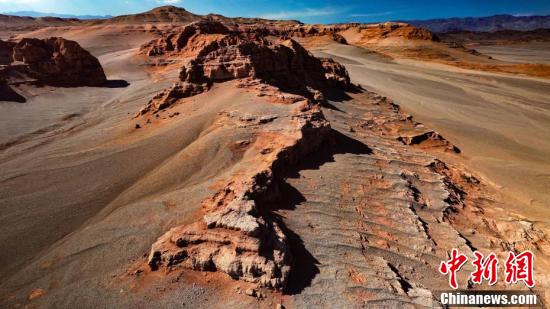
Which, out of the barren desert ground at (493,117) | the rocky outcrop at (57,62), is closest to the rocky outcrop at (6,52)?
the rocky outcrop at (57,62)

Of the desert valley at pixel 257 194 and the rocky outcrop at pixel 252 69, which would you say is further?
the rocky outcrop at pixel 252 69

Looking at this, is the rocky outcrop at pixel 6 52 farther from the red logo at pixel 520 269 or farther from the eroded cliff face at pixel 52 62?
the red logo at pixel 520 269

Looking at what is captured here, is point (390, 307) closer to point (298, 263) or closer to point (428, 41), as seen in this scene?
point (298, 263)

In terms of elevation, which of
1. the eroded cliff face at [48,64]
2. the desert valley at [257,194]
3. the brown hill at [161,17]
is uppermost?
Answer: the brown hill at [161,17]

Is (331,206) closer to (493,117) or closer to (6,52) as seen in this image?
(493,117)

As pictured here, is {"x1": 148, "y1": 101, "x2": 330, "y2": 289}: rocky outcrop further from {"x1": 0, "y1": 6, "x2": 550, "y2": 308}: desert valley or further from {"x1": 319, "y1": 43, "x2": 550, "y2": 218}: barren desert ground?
{"x1": 319, "y1": 43, "x2": 550, "y2": 218}: barren desert ground

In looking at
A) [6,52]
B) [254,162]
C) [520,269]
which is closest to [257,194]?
[254,162]

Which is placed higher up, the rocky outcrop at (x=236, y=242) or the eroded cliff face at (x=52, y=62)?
the eroded cliff face at (x=52, y=62)

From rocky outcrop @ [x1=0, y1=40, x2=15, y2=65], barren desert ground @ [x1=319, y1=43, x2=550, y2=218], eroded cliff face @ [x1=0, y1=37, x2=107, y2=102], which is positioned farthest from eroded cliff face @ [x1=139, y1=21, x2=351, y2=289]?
rocky outcrop @ [x1=0, y1=40, x2=15, y2=65]
